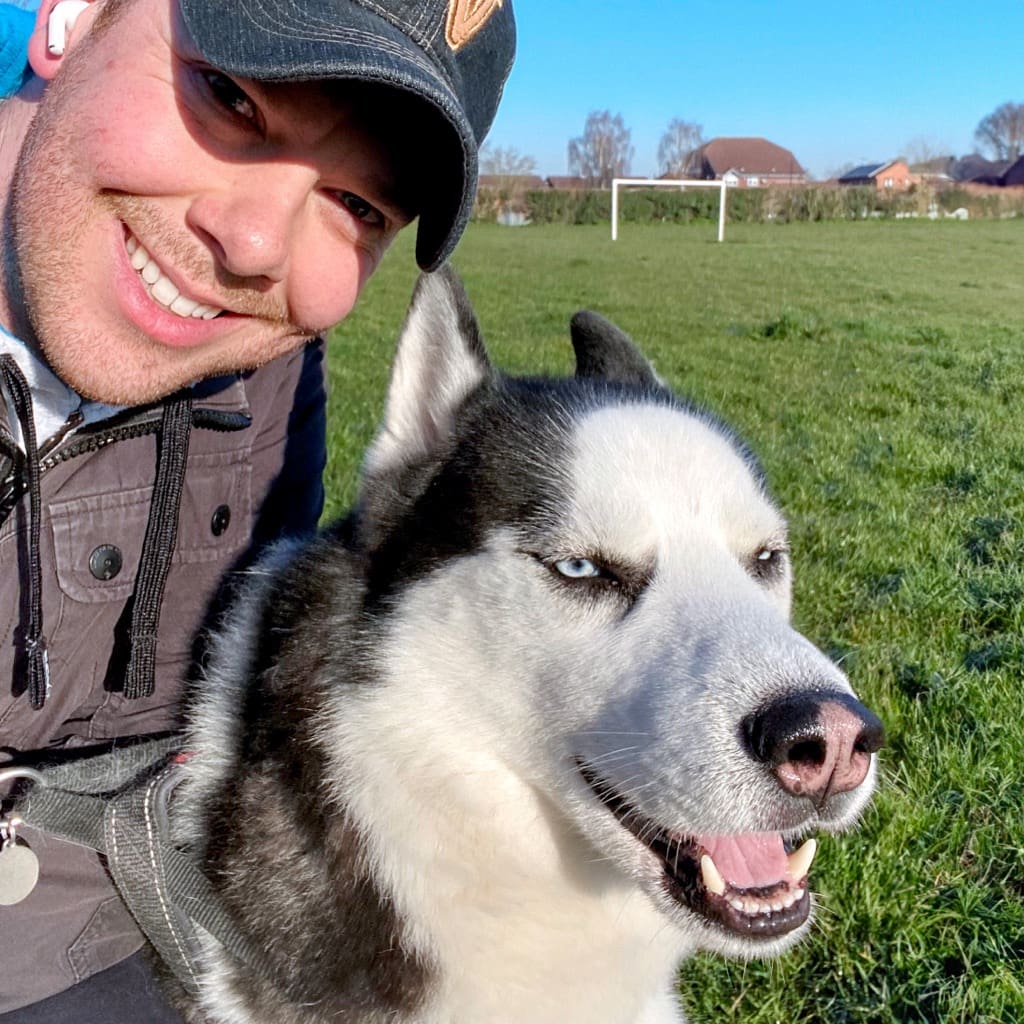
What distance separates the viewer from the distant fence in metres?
47.5

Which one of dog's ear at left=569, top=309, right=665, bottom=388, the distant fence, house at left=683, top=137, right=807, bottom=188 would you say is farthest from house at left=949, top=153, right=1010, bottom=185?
dog's ear at left=569, top=309, right=665, bottom=388

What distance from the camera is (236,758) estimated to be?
214 centimetres

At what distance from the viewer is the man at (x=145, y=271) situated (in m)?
1.89

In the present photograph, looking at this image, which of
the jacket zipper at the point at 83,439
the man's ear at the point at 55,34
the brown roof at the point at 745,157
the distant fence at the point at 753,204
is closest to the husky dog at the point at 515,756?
the jacket zipper at the point at 83,439

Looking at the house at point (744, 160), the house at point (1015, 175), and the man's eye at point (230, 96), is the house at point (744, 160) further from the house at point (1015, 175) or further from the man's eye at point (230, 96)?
the man's eye at point (230, 96)

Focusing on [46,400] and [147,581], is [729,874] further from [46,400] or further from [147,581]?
[46,400]

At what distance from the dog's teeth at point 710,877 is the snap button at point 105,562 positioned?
1391mm

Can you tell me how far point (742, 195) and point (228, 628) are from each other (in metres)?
48.6

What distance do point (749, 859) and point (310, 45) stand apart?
164 cm

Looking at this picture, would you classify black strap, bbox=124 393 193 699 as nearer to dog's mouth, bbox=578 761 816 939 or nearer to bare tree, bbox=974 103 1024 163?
A: dog's mouth, bbox=578 761 816 939

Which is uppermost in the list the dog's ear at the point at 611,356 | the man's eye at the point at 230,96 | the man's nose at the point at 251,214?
the man's eye at the point at 230,96

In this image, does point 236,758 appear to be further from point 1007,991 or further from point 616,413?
point 1007,991

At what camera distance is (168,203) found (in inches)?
78.5

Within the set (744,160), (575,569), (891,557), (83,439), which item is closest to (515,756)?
(575,569)
